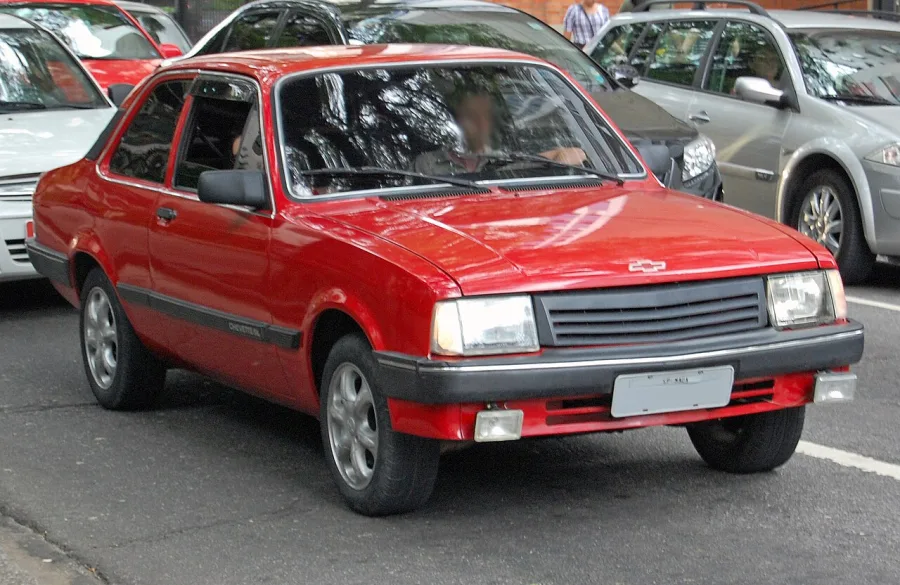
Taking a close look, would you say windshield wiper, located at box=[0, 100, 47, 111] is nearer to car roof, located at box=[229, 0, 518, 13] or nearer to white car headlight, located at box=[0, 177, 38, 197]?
white car headlight, located at box=[0, 177, 38, 197]

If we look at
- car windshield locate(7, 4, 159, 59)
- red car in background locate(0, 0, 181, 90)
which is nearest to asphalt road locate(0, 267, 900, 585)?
red car in background locate(0, 0, 181, 90)

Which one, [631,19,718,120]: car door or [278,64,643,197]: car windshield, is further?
[631,19,718,120]: car door

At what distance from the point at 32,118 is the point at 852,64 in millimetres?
5478

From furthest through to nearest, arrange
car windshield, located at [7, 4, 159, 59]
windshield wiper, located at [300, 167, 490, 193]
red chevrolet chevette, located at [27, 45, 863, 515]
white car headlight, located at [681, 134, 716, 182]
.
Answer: car windshield, located at [7, 4, 159, 59]
white car headlight, located at [681, 134, 716, 182]
windshield wiper, located at [300, 167, 490, 193]
red chevrolet chevette, located at [27, 45, 863, 515]

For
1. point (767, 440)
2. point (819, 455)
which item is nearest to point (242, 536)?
point (767, 440)

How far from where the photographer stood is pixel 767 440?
6004mm

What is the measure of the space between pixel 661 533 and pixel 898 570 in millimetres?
777

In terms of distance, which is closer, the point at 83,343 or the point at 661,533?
the point at 661,533

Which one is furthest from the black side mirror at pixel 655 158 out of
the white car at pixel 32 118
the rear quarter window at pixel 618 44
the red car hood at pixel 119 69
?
the red car hood at pixel 119 69

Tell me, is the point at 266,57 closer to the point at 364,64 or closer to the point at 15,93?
the point at 364,64

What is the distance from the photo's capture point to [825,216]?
11070mm

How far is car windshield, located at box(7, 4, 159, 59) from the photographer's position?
16.6 meters

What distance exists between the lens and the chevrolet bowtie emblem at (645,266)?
5.28 m

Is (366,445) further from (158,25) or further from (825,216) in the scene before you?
(158,25)
